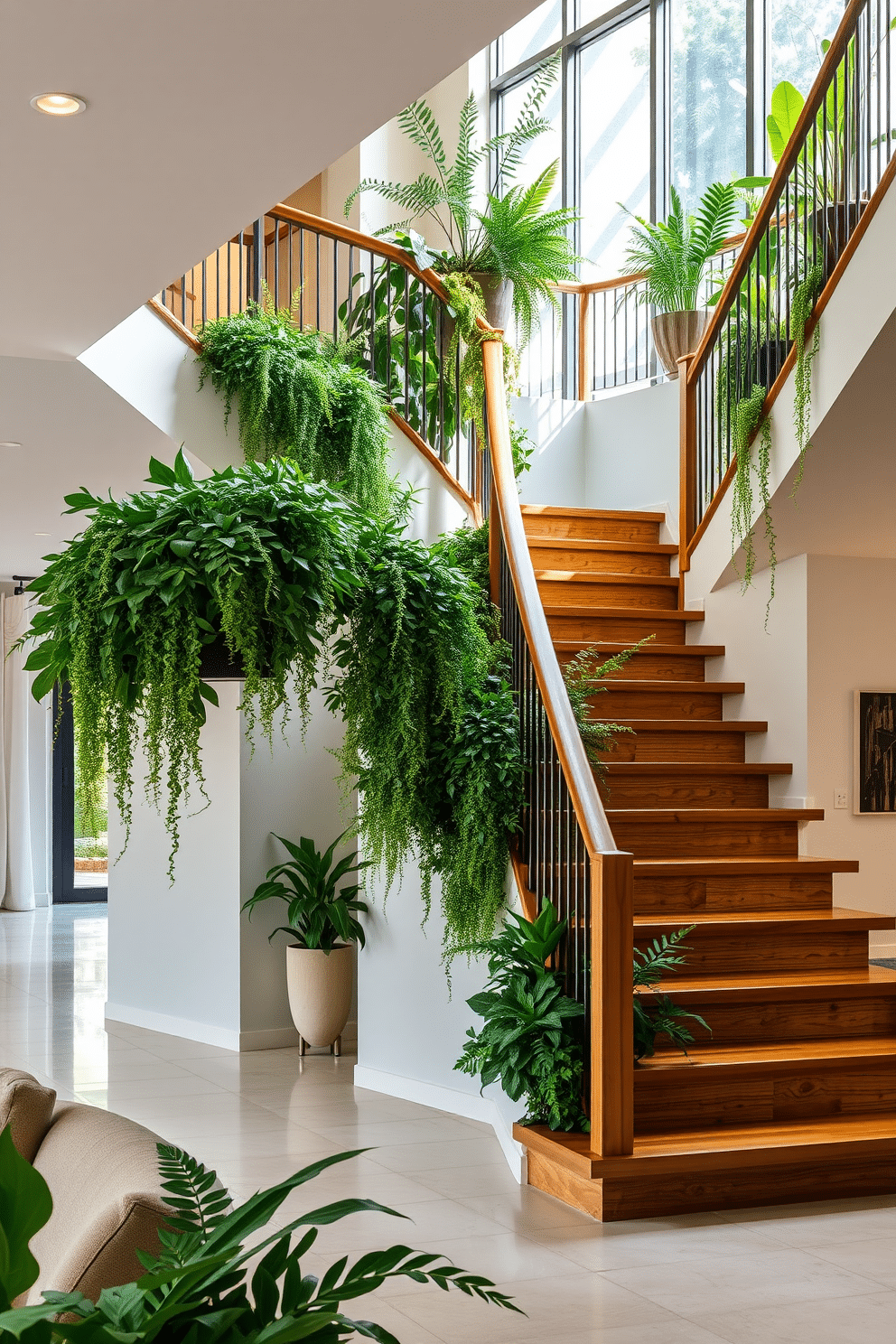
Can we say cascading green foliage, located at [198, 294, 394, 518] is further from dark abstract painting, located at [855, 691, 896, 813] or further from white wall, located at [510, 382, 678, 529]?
dark abstract painting, located at [855, 691, 896, 813]

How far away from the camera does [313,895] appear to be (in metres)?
6.80

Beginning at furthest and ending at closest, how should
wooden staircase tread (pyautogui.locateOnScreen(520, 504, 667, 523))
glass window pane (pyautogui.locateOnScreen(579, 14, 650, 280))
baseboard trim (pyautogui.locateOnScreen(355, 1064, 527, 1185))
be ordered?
glass window pane (pyautogui.locateOnScreen(579, 14, 650, 280)) < wooden staircase tread (pyautogui.locateOnScreen(520, 504, 667, 523)) < baseboard trim (pyautogui.locateOnScreen(355, 1064, 527, 1185))

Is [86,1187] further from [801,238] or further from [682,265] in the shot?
[682,265]

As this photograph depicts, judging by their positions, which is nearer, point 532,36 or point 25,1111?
point 25,1111

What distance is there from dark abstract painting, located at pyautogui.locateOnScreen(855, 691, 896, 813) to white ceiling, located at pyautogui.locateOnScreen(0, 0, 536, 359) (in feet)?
12.6

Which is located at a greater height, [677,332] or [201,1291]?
Result: [677,332]

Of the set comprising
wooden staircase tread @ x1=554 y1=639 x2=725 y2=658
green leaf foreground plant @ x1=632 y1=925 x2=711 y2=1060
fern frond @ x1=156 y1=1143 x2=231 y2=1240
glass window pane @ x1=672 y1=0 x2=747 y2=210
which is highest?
glass window pane @ x1=672 y1=0 x2=747 y2=210

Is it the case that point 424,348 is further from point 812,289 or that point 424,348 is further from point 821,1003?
point 821,1003

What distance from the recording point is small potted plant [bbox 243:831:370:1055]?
263 inches

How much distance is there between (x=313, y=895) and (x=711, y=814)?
2163 millimetres

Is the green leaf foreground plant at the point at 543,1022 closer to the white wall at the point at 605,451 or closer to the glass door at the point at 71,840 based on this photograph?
the white wall at the point at 605,451

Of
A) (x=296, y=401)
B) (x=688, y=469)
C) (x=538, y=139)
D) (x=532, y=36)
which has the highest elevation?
(x=532, y=36)

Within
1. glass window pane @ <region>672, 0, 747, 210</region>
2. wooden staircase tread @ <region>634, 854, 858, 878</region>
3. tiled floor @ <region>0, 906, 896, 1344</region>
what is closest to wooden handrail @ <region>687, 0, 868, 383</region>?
wooden staircase tread @ <region>634, 854, 858, 878</region>

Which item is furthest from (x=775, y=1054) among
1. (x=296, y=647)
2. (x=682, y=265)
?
(x=682, y=265)
